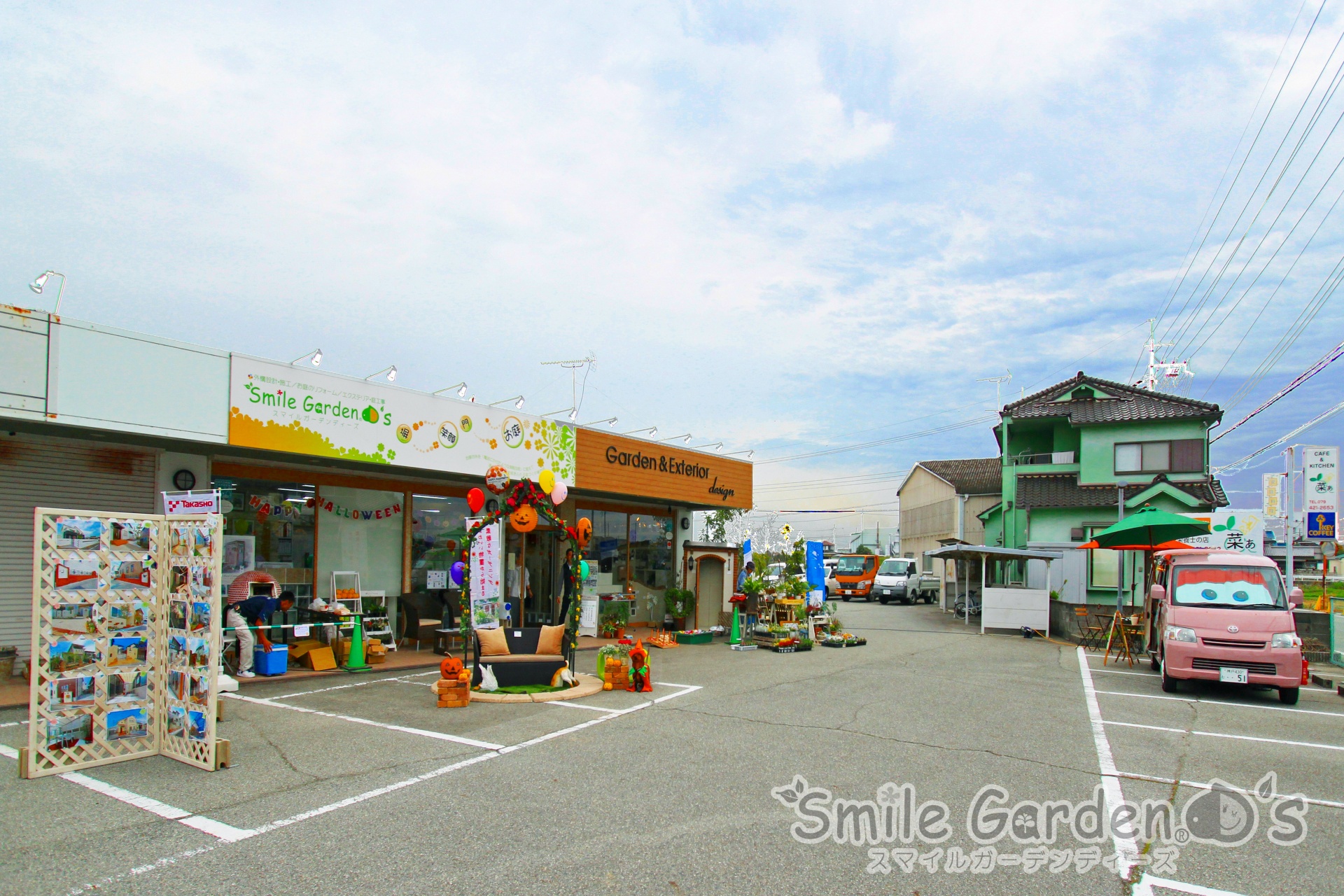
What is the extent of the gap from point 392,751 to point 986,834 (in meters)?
4.79

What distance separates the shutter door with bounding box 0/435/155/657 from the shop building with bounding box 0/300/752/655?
2cm

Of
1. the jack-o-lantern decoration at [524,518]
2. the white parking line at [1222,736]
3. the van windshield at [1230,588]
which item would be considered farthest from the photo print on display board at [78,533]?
the van windshield at [1230,588]

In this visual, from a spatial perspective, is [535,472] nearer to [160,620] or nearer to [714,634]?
[714,634]

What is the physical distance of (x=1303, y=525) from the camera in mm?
15852

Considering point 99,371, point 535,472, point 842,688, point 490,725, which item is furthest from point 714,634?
point 99,371

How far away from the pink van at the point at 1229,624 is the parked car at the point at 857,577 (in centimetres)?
2310

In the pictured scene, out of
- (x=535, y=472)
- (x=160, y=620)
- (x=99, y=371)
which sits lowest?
(x=160, y=620)

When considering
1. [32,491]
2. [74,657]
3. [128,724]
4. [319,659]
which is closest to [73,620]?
[74,657]

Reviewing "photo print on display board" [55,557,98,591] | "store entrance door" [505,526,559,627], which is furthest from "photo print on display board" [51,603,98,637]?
"store entrance door" [505,526,559,627]

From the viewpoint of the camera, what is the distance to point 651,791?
5918 mm

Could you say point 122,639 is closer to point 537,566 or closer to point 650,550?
point 537,566

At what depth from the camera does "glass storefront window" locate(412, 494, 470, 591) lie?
1434 cm

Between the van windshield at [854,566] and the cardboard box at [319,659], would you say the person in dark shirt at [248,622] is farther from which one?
the van windshield at [854,566]

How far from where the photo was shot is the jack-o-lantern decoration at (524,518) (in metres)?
11.0
